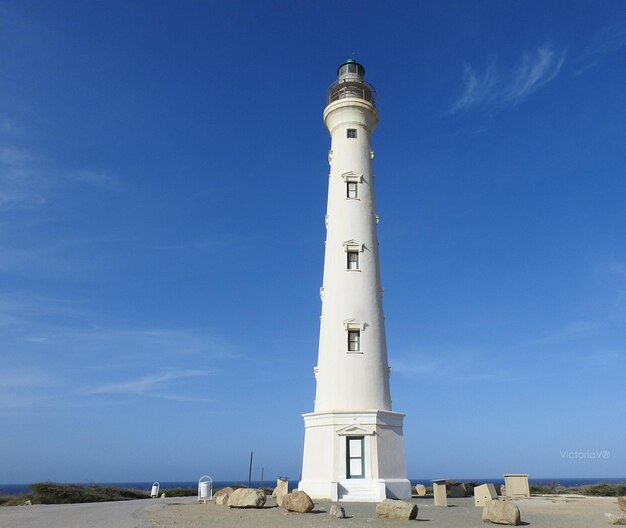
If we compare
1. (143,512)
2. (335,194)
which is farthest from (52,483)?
(335,194)

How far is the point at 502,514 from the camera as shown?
16.0 m

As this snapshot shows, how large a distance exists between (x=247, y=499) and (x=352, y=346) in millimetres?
8489

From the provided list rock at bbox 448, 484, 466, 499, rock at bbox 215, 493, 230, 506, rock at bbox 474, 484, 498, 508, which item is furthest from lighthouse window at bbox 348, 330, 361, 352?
rock at bbox 448, 484, 466, 499

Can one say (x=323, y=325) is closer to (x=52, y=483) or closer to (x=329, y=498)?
(x=329, y=498)

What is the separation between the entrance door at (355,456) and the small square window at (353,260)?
8131 millimetres

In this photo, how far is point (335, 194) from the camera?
2931 centimetres

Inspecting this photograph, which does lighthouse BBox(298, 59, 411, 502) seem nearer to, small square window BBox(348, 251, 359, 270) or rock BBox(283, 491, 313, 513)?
small square window BBox(348, 251, 359, 270)

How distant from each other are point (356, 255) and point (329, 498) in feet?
37.0

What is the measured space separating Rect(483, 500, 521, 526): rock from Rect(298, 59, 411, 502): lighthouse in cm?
744

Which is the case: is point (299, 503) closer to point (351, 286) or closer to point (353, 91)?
point (351, 286)

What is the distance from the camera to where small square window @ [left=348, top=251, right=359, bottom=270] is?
2761 cm

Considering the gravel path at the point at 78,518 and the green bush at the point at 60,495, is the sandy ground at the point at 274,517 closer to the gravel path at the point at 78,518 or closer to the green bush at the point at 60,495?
the gravel path at the point at 78,518

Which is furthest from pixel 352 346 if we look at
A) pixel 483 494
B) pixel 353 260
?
pixel 483 494

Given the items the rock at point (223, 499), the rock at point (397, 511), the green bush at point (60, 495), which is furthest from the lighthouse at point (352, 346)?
the green bush at point (60, 495)
